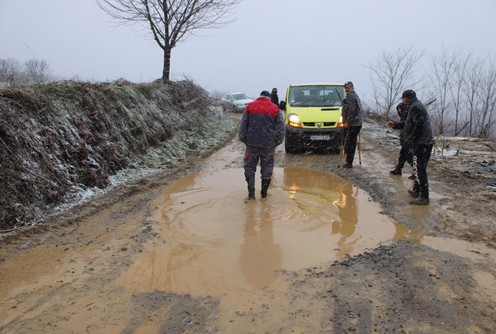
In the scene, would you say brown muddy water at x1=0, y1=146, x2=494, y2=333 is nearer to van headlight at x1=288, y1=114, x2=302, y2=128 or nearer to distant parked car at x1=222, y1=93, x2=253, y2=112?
van headlight at x1=288, y1=114, x2=302, y2=128

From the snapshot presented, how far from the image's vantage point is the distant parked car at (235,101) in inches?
1053

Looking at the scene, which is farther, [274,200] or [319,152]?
[319,152]

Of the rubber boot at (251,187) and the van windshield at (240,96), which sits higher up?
the van windshield at (240,96)

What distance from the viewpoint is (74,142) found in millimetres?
6953

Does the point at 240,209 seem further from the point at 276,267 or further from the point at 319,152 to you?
the point at 319,152

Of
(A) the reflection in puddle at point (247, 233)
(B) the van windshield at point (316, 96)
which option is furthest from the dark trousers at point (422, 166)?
(B) the van windshield at point (316, 96)

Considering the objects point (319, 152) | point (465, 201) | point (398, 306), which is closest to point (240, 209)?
point (398, 306)

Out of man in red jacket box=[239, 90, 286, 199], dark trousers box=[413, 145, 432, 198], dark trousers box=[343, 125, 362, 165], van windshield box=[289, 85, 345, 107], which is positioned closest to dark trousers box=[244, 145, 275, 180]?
man in red jacket box=[239, 90, 286, 199]

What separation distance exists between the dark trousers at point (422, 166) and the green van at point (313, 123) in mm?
3917

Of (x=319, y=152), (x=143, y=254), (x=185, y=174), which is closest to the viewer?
(x=143, y=254)

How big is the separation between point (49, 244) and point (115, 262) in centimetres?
108

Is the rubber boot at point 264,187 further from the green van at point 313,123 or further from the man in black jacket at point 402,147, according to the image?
the green van at point 313,123

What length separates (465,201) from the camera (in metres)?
6.23

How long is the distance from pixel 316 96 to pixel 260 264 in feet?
25.5
